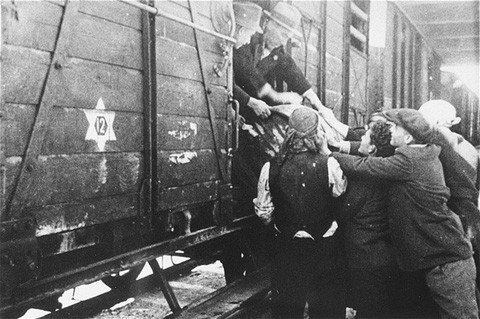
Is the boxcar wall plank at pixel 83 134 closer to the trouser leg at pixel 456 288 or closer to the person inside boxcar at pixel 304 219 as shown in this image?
the person inside boxcar at pixel 304 219

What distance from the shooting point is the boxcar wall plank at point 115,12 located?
264 centimetres

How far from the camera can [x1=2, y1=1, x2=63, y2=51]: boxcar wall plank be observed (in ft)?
7.13

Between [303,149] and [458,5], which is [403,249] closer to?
[303,149]

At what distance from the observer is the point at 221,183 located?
3.94m

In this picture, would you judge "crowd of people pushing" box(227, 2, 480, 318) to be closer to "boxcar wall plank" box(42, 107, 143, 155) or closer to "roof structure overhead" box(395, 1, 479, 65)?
"boxcar wall plank" box(42, 107, 143, 155)

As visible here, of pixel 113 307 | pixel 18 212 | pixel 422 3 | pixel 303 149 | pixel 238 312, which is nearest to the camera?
pixel 18 212

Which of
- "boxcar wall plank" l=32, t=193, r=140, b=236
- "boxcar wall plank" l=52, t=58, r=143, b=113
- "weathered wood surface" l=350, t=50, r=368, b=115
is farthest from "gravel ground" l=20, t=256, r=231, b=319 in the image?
"weathered wood surface" l=350, t=50, r=368, b=115

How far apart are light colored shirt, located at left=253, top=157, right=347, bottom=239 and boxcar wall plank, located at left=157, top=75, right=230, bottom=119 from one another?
0.74 meters

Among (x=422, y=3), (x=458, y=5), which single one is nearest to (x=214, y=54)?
(x=422, y=3)

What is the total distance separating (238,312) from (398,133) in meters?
1.84

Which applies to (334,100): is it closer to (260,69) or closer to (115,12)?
(260,69)

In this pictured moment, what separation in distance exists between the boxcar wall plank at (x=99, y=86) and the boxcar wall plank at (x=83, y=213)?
0.55 metres

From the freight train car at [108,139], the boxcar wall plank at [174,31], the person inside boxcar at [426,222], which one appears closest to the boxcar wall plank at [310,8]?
the freight train car at [108,139]

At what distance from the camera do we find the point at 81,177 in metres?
2.61
